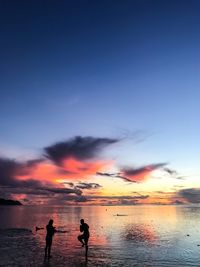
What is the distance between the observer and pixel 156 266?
24.9 m

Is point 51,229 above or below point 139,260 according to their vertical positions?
above

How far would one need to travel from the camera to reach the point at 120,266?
79.3ft

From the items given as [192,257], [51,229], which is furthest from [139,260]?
[51,229]

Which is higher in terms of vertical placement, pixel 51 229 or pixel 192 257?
pixel 51 229

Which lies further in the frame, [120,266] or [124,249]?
[124,249]

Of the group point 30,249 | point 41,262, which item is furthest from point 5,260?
point 30,249

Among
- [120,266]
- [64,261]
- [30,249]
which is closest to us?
[120,266]

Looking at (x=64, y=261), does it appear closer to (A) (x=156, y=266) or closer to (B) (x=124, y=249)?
(A) (x=156, y=266)

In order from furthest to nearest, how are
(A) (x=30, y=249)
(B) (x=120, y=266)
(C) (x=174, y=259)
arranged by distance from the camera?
(A) (x=30, y=249), (C) (x=174, y=259), (B) (x=120, y=266)

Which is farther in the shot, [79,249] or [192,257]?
[79,249]

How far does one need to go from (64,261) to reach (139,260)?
6.29m

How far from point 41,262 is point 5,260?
9.42 feet

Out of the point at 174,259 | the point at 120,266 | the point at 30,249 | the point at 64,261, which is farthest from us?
the point at 30,249

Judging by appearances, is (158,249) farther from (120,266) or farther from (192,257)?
(120,266)
